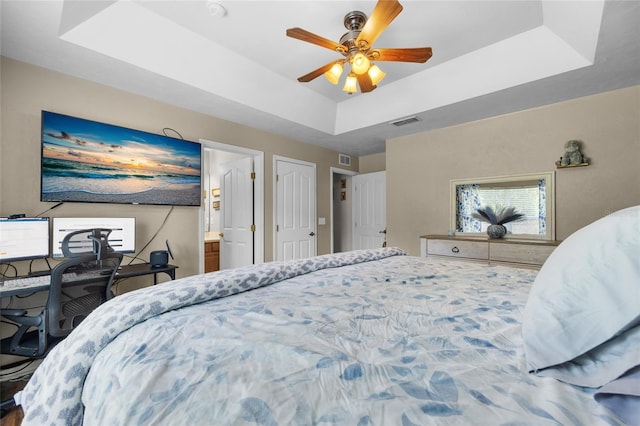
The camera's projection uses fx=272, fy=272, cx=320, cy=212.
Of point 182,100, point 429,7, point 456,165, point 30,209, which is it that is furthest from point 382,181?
point 30,209

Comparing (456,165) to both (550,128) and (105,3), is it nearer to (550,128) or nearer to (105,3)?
(550,128)

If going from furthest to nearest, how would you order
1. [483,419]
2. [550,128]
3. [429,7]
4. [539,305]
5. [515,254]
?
[550,128] < [515,254] < [429,7] < [539,305] < [483,419]

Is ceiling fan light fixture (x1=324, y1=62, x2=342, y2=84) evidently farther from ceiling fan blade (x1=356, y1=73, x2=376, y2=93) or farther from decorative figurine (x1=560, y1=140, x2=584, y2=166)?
decorative figurine (x1=560, y1=140, x2=584, y2=166)

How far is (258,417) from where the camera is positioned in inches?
19.6

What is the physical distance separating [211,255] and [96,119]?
8.45 ft

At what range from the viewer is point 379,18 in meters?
1.72

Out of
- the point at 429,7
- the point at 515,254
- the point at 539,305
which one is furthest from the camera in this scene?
the point at 515,254

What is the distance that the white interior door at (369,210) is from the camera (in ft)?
15.8

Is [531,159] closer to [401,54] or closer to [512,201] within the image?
[512,201]

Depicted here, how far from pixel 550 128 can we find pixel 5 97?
5.02 metres

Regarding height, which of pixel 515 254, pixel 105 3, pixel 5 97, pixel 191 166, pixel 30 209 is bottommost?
pixel 515 254

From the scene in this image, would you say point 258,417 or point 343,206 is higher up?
point 343,206

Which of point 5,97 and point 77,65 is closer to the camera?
point 5,97

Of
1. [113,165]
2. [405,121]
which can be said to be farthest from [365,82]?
[113,165]
